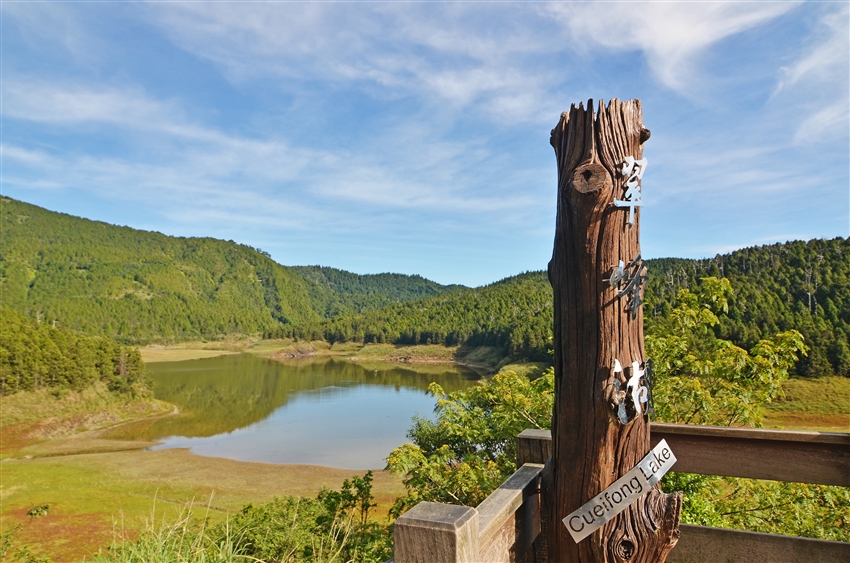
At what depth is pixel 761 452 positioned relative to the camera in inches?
78.7

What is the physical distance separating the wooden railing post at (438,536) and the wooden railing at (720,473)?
196 mm

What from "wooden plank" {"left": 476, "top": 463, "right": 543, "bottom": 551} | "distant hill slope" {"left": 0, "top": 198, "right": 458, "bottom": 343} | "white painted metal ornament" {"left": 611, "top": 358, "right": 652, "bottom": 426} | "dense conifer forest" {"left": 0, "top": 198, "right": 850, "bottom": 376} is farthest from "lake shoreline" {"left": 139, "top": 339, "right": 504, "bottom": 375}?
"white painted metal ornament" {"left": 611, "top": 358, "right": 652, "bottom": 426}

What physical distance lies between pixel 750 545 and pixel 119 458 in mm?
31668

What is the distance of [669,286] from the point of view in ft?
202

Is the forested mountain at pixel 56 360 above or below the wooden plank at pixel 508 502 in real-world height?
below

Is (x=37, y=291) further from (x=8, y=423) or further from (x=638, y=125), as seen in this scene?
(x=638, y=125)

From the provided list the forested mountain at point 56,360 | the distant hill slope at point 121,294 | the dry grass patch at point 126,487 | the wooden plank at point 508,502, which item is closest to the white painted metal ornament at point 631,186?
the wooden plank at point 508,502

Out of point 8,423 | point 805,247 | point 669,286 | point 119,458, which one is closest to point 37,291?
point 8,423

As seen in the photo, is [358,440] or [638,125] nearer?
[638,125]

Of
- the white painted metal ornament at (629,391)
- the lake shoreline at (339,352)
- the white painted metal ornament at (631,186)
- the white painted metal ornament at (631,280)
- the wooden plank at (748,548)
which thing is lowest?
the lake shoreline at (339,352)

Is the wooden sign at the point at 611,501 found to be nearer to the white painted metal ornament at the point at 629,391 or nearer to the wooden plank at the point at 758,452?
the white painted metal ornament at the point at 629,391

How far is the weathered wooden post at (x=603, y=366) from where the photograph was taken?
1.70 metres

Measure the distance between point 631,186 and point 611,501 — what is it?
1027mm

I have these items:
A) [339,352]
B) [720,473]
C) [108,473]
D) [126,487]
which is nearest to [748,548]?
[720,473]
